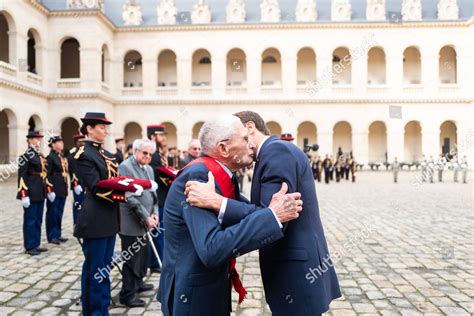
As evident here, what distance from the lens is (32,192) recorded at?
8.13m

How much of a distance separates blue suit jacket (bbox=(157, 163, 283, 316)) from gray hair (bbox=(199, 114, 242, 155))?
139 mm

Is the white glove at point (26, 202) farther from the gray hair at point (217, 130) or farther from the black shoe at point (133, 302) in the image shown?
the gray hair at point (217, 130)

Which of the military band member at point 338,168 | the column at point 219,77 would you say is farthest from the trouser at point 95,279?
the column at point 219,77

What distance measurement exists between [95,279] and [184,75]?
31616 mm

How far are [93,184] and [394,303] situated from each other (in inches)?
148

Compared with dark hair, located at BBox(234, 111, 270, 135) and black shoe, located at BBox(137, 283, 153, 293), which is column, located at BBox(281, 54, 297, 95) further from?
dark hair, located at BBox(234, 111, 270, 135)

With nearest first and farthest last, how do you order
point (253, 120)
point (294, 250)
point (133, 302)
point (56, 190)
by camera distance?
1. point (294, 250)
2. point (253, 120)
3. point (133, 302)
4. point (56, 190)

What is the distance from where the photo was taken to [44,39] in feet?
97.1

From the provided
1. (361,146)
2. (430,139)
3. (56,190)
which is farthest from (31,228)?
(430,139)

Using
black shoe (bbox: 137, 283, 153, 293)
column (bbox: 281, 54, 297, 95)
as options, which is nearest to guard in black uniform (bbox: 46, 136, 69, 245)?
black shoe (bbox: 137, 283, 153, 293)

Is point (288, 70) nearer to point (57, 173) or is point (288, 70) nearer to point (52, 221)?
point (57, 173)

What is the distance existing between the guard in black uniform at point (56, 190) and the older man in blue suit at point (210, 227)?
6.87m

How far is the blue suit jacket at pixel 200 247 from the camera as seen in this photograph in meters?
2.23

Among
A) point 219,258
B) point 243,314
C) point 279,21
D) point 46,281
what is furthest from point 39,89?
point 219,258
